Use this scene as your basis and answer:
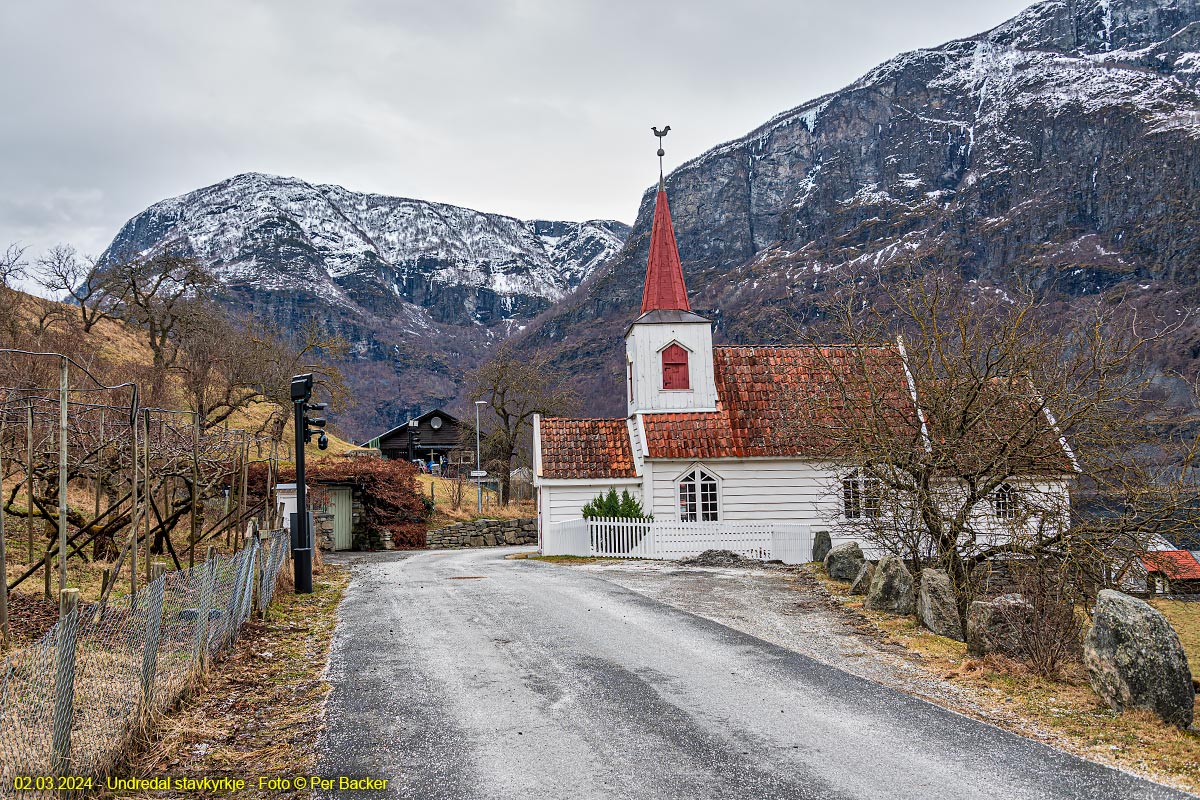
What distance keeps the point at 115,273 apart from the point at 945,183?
14268 centimetres

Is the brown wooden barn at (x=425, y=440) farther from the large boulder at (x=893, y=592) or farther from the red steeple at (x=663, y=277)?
the large boulder at (x=893, y=592)

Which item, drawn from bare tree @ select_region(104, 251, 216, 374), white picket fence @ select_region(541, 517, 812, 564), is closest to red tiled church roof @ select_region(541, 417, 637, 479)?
white picket fence @ select_region(541, 517, 812, 564)

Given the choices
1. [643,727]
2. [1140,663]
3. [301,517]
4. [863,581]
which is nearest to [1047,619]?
[1140,663]

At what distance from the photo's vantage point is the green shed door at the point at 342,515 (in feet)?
108

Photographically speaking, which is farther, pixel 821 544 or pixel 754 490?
pixel 754 490

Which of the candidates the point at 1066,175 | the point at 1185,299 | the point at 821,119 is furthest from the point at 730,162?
the point at 1185,299

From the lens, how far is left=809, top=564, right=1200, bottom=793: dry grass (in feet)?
21.0

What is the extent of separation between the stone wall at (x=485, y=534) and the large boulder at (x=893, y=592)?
24.2 metres

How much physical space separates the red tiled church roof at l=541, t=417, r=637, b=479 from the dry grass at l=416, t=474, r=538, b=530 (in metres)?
11.9

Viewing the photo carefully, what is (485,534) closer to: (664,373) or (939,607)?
(664,373)

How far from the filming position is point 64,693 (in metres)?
5.04

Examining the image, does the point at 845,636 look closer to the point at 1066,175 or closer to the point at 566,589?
the point at 566,589

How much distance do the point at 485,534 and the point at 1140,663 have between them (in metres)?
30.5

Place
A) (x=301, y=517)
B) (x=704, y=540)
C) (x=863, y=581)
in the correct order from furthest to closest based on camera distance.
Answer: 1. (x=704, y=540)
2. (x=301, y=517)
3. (x=863, y=581)
